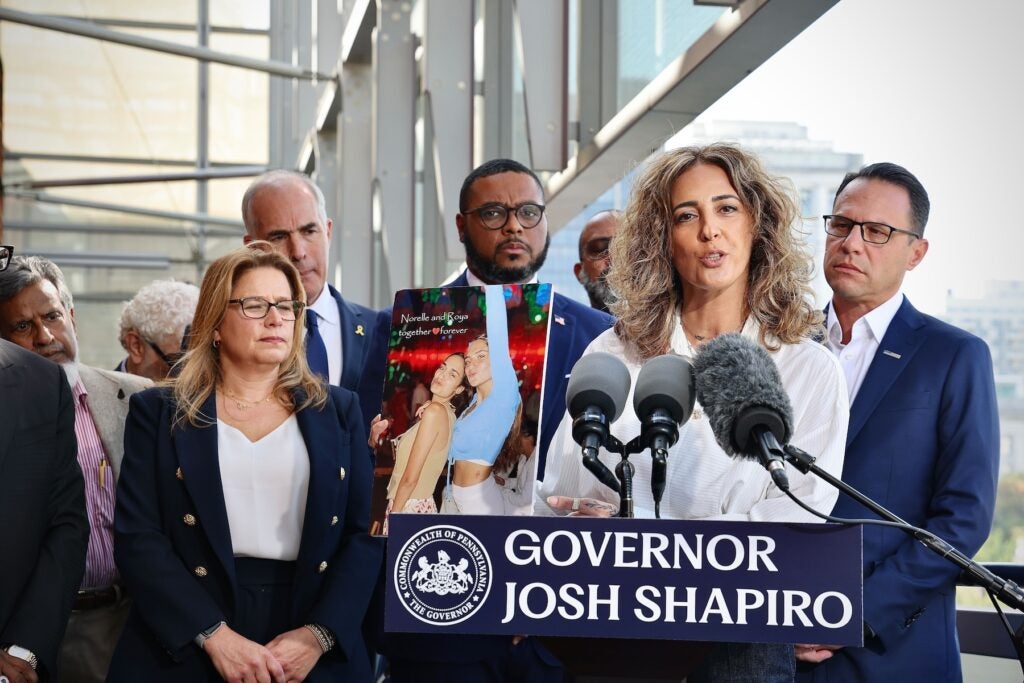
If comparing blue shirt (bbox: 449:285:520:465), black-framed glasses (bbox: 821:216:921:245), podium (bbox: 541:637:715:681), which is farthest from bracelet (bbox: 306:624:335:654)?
black-framed glasses (bbox: 821:216:921:245)

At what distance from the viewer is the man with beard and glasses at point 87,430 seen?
11.0ft

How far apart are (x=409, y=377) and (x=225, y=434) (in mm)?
676

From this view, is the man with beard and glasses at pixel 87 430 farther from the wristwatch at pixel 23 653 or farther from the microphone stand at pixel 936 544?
the microphone stand at pixel 936 544

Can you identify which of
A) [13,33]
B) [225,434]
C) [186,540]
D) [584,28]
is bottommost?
[186,540]

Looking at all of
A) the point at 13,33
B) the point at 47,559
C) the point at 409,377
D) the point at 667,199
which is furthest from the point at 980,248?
the point at 13,33

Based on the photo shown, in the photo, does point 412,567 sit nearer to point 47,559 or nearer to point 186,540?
point 186,540

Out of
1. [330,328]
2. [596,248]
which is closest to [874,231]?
[596,248]

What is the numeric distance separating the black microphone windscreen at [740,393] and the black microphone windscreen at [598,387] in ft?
0.37

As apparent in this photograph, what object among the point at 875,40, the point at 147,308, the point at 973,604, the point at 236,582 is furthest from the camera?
the point at 147,308

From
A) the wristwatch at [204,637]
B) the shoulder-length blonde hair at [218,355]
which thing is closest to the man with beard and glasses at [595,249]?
the shoulder-length blonde hair at [218,355]

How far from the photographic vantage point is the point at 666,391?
71.9 inches

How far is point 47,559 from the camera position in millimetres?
3018

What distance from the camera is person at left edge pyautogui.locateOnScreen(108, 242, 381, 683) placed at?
2834 millimetres

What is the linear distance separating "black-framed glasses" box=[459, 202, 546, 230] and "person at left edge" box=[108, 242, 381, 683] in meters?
0.52
